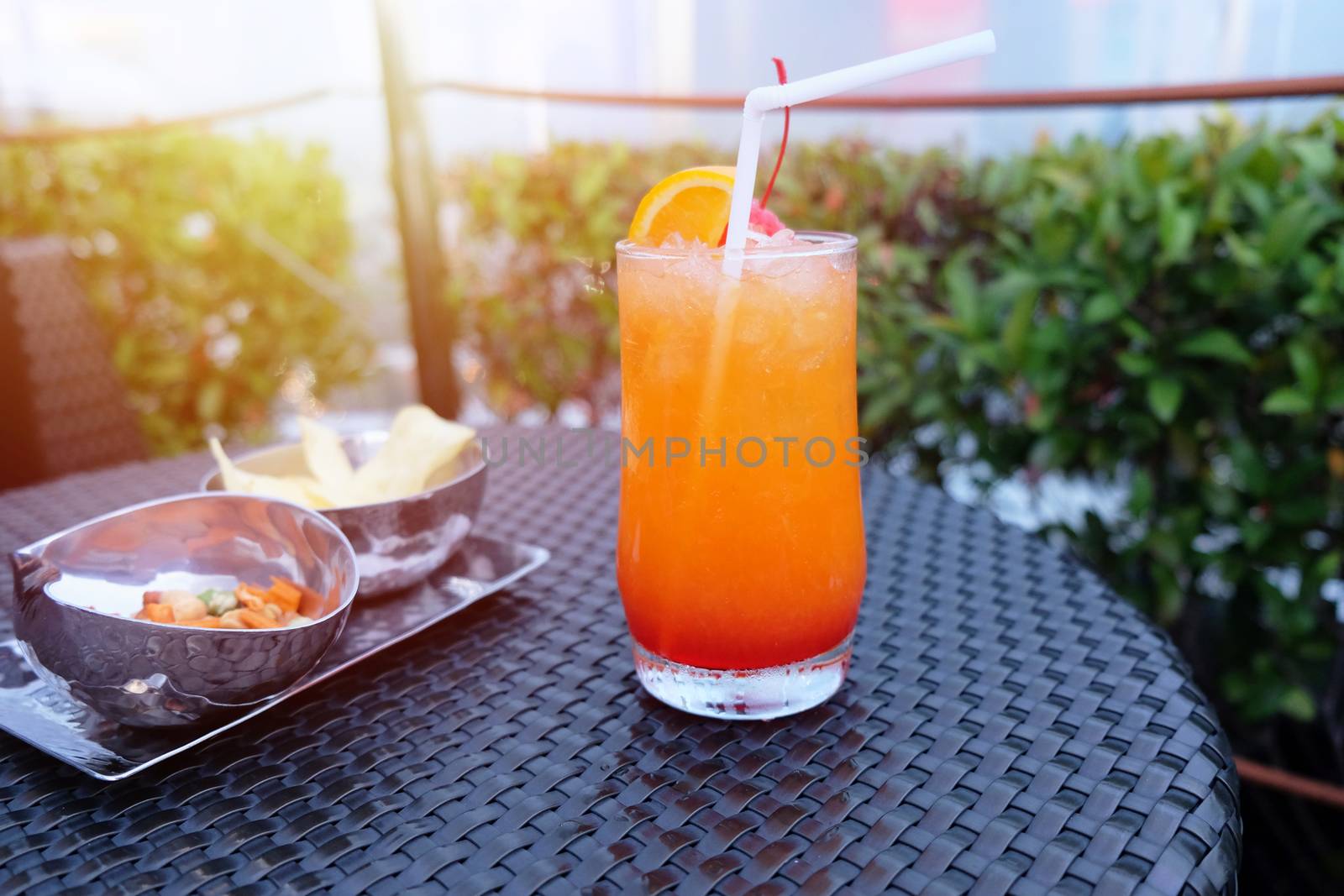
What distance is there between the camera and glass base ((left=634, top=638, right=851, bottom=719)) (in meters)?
0.83

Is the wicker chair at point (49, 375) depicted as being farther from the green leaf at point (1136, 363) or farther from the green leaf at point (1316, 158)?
the green leaf at point (1316, 158)

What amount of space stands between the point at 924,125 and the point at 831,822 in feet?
12.6

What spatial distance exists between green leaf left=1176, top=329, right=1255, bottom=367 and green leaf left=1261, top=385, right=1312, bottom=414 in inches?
3.3

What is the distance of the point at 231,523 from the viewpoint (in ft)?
3.08

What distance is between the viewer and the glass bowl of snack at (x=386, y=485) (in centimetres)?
97

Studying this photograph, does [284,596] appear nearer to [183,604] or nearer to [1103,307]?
[183,604]

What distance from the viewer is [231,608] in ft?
2.80

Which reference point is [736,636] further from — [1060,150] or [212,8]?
[212,8]

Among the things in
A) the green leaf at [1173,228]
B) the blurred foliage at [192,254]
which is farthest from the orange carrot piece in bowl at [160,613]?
the blurred foliage at [192,254]

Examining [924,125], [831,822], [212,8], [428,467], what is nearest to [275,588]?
[428,467]

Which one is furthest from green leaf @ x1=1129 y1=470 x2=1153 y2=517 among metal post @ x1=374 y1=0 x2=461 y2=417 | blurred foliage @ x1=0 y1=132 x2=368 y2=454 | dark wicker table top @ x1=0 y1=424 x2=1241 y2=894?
blurred foliage @ x1=0 y1=132 x2=368 y2=454

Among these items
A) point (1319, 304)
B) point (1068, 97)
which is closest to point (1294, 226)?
point (1319, 304)

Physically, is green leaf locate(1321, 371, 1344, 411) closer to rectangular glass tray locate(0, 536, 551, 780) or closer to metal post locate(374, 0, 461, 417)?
rectangular glass tray locate(0, 536, 551, 780)

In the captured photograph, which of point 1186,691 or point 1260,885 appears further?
point 1260,885
